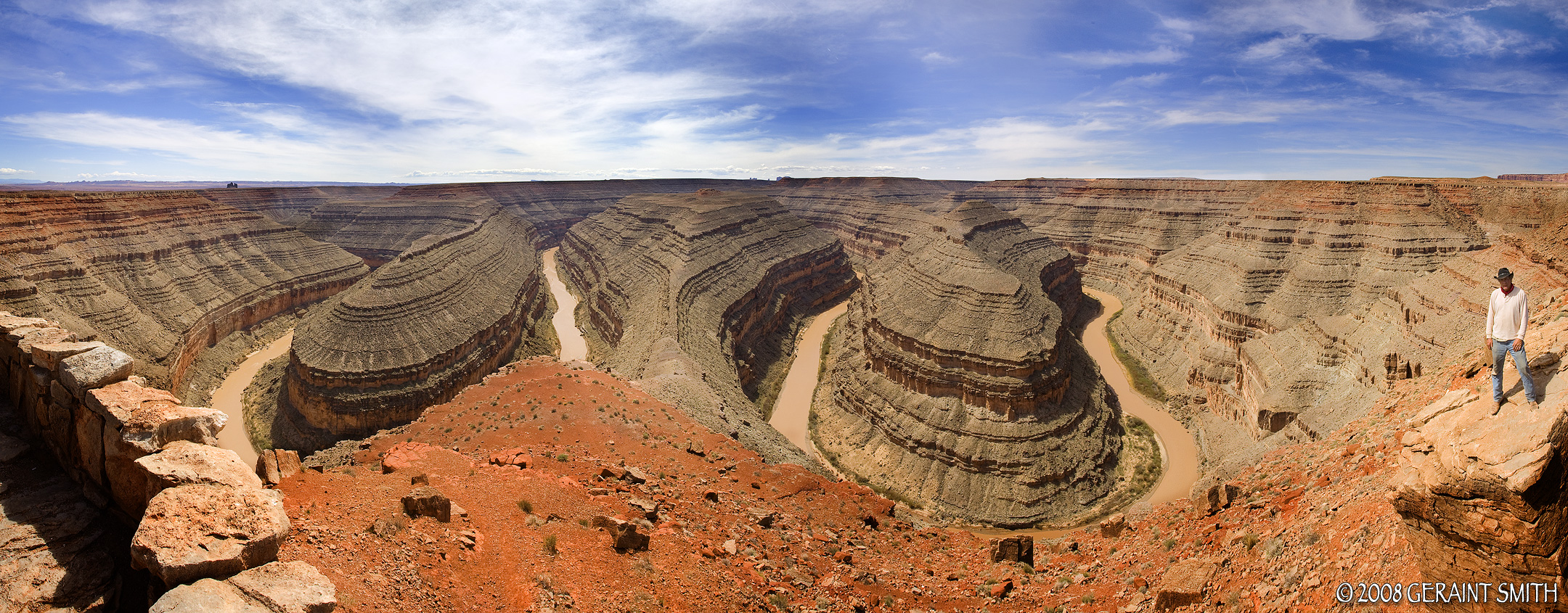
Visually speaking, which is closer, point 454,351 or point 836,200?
point 454,351

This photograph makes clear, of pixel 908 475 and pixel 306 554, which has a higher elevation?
pixel 306 554

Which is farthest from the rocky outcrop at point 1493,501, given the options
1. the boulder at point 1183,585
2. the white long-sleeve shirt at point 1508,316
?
the boulder at point 1183,585

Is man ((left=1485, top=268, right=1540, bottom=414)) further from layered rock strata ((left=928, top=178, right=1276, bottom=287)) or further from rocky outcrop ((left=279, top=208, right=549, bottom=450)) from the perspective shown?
layered rock strata ((left=928, top=178, right=1276, bottom=287))

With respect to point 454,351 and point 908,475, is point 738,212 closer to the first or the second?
point 454,351

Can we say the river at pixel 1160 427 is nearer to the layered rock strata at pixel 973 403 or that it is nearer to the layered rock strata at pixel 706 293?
the layered rock strata at pixel 973 403

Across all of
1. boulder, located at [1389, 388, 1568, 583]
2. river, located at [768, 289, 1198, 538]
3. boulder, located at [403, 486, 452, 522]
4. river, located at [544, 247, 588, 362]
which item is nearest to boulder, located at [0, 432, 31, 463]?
boulder, located at [403, 486, 452, 522]

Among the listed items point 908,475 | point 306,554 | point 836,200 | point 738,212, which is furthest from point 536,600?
point 836,200

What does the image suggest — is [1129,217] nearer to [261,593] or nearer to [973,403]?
[973,403]
